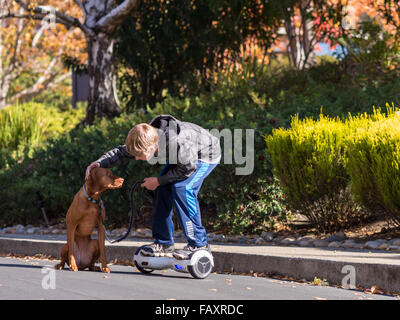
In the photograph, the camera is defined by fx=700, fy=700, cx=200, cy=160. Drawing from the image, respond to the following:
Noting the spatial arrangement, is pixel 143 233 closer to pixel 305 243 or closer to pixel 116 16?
pixel 305 243

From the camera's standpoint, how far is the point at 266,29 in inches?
623

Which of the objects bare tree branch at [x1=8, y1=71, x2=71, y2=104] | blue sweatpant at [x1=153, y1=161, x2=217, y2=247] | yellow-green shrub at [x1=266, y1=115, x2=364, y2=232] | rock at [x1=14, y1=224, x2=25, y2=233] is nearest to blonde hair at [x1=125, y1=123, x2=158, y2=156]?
blue sweatpant at [x1=153, y1=161, x2=217, y2=247]

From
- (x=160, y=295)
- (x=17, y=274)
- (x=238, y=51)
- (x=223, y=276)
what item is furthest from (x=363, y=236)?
(x=238, y=51)

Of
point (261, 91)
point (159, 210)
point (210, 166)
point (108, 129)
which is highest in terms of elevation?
point (261, 91)

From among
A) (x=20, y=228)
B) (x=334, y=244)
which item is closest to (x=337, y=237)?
(x=334, y=244)

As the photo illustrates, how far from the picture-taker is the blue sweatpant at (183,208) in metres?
6.48

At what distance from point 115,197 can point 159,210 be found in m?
4.07

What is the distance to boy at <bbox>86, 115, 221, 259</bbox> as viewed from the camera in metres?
6.28

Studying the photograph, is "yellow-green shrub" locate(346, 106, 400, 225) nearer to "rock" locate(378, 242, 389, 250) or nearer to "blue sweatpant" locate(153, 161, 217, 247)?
"rock" locate(378, 242, 389, 250)

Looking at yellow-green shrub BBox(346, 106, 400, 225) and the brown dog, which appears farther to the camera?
yellow-green shrub BBox(346, 106, 400, 225)

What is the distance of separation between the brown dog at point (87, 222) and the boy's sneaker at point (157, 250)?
17.1 inches

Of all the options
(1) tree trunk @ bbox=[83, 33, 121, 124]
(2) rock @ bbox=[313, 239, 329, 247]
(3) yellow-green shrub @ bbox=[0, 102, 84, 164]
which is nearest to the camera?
(2) rock @ bbox=[313, 239, 329, 247]

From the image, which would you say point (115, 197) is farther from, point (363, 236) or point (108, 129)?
point (363, 236)

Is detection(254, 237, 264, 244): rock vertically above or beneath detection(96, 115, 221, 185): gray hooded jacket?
beneath
